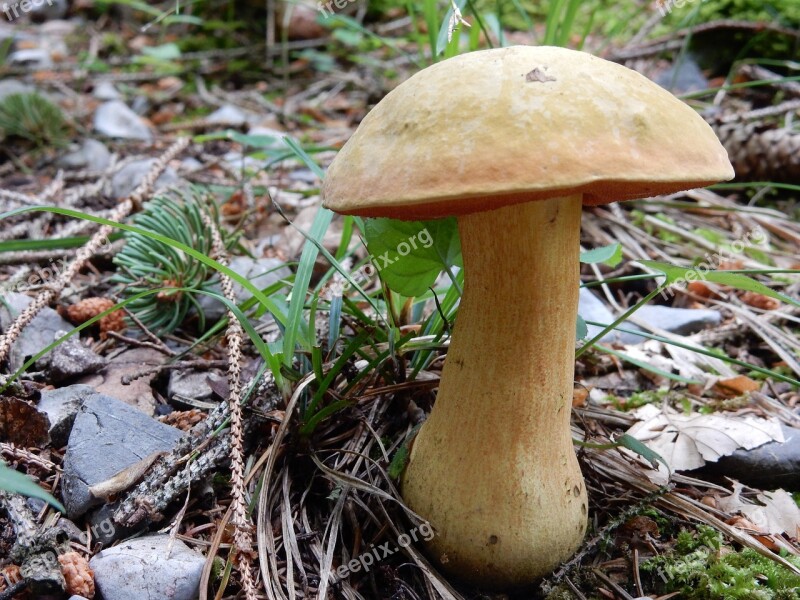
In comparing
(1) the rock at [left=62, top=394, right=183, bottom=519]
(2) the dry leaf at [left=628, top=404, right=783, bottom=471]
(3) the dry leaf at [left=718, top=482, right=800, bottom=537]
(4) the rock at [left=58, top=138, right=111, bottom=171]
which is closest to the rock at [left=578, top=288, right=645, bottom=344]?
(2) the dry leaf at [left=628, top=404, right=783, bottom=471]

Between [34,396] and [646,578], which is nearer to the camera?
[646,578]

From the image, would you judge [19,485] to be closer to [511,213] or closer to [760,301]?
[511,213]

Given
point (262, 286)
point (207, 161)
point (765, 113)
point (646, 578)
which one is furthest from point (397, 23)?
point (646, 578)

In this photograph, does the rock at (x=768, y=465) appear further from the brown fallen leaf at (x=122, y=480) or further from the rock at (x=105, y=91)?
the rock at (x=105, y=91)

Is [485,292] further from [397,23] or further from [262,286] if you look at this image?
[397,23]

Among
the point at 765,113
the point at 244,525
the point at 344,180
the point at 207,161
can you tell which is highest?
the point at 344,180
